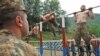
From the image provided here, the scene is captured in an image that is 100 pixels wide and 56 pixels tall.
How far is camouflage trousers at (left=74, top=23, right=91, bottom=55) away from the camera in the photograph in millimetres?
9008

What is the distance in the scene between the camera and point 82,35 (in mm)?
9242

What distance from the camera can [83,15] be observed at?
8.79 m

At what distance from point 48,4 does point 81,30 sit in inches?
1052

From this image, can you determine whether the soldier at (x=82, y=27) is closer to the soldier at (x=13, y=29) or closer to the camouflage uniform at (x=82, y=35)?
the camouflage uniform at (x=82, y=35)

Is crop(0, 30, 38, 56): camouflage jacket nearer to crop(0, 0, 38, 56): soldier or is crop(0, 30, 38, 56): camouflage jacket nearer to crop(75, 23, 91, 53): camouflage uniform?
crop(0, 0, 38, 56): soldier

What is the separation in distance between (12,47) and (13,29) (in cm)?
19

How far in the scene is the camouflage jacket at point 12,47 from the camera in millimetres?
1351

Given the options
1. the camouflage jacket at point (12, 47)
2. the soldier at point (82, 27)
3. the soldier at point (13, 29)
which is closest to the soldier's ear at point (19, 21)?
the soldier at point (13, 29)

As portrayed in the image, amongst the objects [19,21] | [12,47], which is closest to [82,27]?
[19,21]

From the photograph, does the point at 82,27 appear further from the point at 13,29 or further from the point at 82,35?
the point at 13,29

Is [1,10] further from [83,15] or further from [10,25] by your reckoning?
[83,15]

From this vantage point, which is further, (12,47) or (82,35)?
(82,35)

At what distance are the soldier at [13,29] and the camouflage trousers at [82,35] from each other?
740 centimetres

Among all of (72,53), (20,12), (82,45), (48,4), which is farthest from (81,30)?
(48,4)
